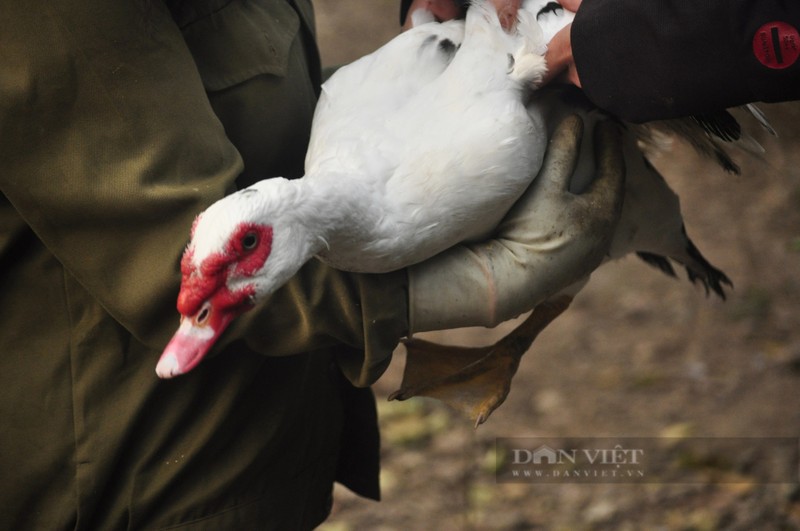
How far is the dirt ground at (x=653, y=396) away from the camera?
291 cm

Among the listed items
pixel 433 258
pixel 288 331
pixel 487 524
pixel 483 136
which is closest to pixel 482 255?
pixel 433 258

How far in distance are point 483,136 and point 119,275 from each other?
2.04 ft

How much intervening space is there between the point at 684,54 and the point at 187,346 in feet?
2.70

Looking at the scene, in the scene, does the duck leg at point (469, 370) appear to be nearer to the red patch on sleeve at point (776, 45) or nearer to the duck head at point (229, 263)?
the duck head at point (229, 263)

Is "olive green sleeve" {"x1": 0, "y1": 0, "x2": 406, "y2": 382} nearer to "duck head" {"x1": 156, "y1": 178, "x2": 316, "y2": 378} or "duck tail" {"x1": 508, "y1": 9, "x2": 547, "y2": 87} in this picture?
"duck head" {"x1": 156, "y1": 178, "x2": 316, "y2": 378}

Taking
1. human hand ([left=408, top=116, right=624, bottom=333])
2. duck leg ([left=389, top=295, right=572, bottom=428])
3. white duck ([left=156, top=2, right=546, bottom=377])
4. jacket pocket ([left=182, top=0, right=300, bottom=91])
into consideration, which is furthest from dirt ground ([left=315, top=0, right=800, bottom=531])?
jacket pocket ([left=182, top=0, right=300, bottom=91])

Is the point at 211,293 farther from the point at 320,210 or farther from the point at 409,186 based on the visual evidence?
the point at 409,186

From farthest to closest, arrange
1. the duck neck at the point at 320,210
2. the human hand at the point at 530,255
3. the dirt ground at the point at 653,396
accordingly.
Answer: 1. the dirt ground at the point at 653,396
2. the human hand at the point at 530,255
3. the duck neck at the point at 320,210

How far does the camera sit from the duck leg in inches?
71.0

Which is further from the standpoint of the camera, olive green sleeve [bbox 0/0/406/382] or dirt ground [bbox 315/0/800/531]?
dirt ground [bbox 315/0/800/531]

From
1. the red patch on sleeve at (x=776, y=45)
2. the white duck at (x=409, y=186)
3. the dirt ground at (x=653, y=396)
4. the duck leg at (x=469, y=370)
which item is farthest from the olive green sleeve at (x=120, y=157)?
the dirt ground at (x=653, y=396)

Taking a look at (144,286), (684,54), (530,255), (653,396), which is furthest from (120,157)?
(653,396)

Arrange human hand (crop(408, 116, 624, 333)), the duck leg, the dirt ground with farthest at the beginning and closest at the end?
the dirt ground
the duck leg
human hand (crop(408, 116, 624, 333))

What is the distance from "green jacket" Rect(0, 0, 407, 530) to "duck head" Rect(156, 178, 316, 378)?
0.34ft
